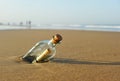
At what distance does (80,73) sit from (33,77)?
2.55 feet

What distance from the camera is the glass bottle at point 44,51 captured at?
17.7 feet

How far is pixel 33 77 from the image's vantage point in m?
4.18

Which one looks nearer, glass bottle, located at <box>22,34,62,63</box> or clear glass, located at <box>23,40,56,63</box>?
glass bottle, located at <box>22,34,62,63</box>

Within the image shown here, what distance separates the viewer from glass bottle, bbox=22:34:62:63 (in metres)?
5.38

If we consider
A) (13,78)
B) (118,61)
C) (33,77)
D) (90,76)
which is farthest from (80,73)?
(118,61)

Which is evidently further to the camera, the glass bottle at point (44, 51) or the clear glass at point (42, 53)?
the clear glass at point (42, 53)

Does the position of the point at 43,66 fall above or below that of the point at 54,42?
below

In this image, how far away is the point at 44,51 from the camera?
218 inches

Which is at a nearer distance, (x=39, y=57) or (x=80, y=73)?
(x=80, y=73)

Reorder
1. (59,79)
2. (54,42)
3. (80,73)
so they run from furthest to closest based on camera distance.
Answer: (54,42) → (80,73) → (59,79)

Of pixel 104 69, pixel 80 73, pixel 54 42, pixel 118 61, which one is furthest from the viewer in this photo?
pixel 118 61

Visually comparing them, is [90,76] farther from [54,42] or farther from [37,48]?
[37,48]

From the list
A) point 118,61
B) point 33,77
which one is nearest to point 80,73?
point 33,77

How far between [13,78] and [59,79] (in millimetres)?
680
